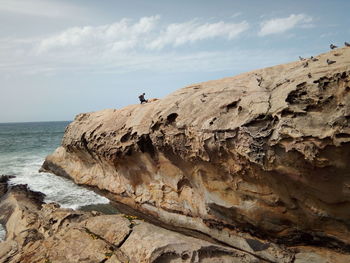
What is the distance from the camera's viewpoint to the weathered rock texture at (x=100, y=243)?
7531mm

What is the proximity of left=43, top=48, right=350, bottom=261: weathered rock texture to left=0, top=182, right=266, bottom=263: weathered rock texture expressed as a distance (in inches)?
68.7

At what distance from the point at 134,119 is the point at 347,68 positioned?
29.2ft

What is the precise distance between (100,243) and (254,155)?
5092 millimetres

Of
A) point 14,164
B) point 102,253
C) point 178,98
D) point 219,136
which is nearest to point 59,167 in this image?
point 14,164

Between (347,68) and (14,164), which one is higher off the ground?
(347,68)

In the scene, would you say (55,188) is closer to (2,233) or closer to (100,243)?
(2,233)

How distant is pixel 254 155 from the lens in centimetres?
768

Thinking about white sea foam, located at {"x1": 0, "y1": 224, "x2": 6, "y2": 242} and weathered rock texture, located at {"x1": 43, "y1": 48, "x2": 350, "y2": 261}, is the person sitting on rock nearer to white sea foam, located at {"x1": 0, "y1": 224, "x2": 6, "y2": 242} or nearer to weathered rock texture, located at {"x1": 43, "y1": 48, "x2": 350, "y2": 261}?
weathered rock texture, located at {"x1": 43, "y1": 48, "x2": 350, "y2": 261}

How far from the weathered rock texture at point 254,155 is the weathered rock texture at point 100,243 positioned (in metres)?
1.74

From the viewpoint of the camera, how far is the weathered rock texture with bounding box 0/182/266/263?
7531 millimetres

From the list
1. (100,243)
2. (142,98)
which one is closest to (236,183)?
(100,243)

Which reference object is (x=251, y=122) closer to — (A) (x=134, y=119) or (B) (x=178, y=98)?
(B) (x=178, y=98)

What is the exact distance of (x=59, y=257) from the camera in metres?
7.88

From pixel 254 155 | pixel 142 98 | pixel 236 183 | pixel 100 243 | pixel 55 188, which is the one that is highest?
pixel 142 98
